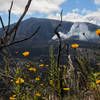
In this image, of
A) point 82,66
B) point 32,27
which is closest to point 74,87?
point 82,66

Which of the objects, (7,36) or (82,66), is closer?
(7,36)

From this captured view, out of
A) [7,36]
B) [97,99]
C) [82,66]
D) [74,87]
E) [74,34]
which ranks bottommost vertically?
[97,99]

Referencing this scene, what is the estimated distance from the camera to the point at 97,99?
1221 millimetres

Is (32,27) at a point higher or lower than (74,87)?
higher

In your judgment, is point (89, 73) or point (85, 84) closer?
point (89, 73)

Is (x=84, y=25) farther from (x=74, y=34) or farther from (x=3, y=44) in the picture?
(x=3, y=44)

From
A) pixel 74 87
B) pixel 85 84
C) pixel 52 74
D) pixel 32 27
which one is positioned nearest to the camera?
pixel 74 87

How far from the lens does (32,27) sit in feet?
263

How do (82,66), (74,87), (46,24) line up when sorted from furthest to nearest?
(46,24) < (82,66) < (74,87)

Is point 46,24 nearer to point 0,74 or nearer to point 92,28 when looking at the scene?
point 92,28

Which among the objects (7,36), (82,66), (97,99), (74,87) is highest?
(7,36)

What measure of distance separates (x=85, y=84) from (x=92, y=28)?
91.9m

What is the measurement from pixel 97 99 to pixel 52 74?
123 cm

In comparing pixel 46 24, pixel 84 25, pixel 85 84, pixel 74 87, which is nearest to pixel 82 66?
pixel 74 87
